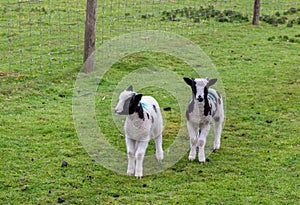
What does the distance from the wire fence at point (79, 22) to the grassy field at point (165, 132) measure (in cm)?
10

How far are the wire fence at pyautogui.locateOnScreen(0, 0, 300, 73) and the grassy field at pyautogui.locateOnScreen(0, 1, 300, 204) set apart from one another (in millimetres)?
104

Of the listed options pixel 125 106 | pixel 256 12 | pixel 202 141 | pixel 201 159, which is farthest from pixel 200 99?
pixel 256 12

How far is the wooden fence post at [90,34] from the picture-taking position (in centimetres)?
1398

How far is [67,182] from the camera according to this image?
834cm

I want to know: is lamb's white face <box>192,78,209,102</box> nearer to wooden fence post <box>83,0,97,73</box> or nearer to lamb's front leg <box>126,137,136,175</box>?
lamb's front leg <box>126,137,136,175</box>

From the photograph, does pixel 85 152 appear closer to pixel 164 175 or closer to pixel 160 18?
pixel 164 175

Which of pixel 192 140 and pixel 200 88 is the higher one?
pixel 200 88

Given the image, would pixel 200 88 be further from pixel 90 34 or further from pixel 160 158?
pixel 90 34

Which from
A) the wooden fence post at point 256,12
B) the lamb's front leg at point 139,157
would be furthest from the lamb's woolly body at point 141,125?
the wooden fence post at point 256,12

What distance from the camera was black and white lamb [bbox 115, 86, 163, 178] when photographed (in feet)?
26.9

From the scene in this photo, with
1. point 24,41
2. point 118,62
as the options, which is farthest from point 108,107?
point 24,41

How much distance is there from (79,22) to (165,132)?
374 inches

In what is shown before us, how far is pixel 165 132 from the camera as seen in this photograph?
34.9 ft

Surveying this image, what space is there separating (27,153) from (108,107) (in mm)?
2970
